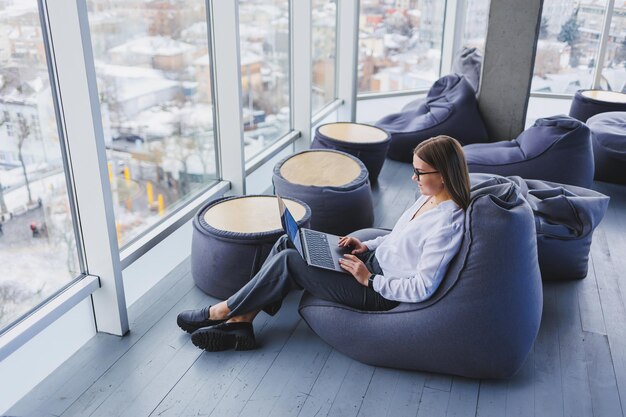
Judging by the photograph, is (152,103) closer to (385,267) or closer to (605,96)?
(385,267)

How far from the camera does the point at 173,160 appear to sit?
4.14 m

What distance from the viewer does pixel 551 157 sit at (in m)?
4.67

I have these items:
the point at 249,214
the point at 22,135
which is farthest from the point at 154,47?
the point at 22,135

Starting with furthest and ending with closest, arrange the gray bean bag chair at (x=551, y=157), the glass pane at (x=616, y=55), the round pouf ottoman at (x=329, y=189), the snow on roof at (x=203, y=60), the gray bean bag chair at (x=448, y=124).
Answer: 1. the glass pane at (x=616, y=55)
2. the gray bean bag chair at (x=448, y=124)
3. the gray bean bag chair at (x=551, y=157)
4. the snow on roof at (x=203, y=60)
5. the round pouf ottoman at (x=329, y=189)

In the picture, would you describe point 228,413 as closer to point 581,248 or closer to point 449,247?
point 449,247

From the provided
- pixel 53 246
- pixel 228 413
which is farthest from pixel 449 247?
pixel 53 246

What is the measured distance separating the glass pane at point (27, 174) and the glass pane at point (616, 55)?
723 cm

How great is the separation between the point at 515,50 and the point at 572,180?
1420 mm

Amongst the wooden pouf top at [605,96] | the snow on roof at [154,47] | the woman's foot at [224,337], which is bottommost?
the woman's foot at [224,337]

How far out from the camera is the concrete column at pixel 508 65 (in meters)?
5.31

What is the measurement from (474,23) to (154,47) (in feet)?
18.1

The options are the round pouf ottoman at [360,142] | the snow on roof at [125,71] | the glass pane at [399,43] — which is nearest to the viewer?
the snow on roof at [125,71]

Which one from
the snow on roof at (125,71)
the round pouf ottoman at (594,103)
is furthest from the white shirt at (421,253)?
the round pouf ottoman at (594,103)

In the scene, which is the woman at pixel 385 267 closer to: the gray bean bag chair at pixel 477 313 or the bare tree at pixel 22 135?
the gray bean bag chair at pixel 477 313
